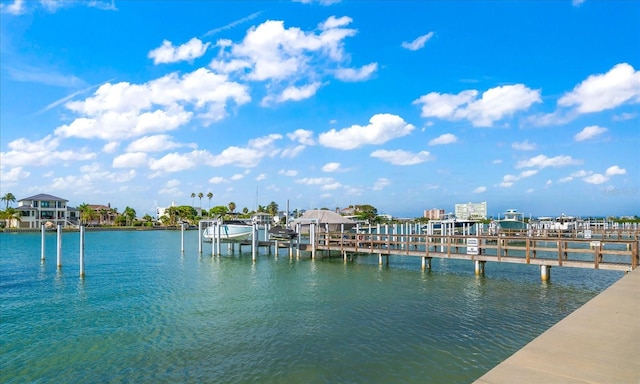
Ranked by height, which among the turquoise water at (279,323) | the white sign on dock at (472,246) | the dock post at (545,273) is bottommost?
the turquoise water at (279,323)

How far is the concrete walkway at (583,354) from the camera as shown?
13.2 feet

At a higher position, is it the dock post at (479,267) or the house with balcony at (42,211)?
the house with balcony at (42,211)

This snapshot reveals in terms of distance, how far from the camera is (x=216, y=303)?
16859mm

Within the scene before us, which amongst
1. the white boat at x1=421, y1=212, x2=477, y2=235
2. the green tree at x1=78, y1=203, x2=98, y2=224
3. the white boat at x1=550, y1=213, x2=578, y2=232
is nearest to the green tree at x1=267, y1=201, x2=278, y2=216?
the green tree at x1=78, y1=203, x2=98, y2=224

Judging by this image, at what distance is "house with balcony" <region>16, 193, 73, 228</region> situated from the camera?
89.8 meters

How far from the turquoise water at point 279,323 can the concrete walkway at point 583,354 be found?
3.61m

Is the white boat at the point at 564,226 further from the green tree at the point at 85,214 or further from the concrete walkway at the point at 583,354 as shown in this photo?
the green tree at the point at 85,214

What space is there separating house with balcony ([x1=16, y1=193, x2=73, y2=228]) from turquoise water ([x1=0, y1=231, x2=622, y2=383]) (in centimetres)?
7880

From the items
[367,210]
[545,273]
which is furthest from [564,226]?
[367,210]

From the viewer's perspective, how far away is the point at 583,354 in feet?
15.4

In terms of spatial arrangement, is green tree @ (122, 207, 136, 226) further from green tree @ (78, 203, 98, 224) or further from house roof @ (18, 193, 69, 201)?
house roof @ (18, 193, 69, 201)

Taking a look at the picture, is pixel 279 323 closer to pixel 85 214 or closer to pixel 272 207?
pixel 85 214

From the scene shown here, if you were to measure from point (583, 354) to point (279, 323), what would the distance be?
33.5 feet

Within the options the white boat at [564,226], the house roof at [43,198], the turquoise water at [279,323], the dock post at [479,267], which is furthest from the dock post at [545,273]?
Result: the house roof at [43,198]
